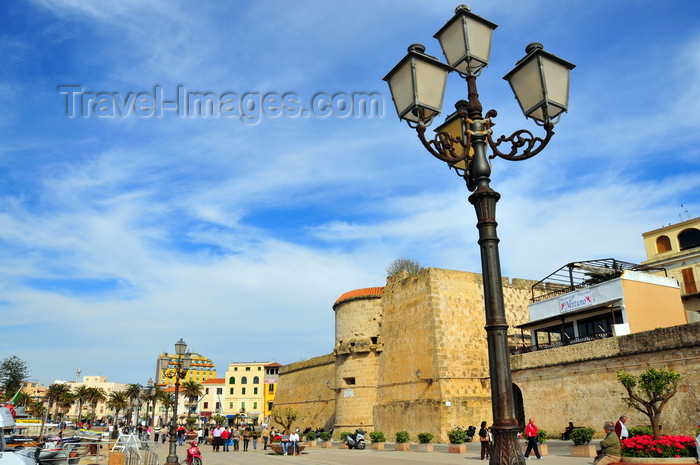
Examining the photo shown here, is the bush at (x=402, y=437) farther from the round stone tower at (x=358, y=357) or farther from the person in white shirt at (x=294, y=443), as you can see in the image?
the round stone tower at (x=358, y=357)

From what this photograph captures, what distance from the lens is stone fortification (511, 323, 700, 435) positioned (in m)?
15.6

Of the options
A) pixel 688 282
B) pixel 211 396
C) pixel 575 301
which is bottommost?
pixel 211 396

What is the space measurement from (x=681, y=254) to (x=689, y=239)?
5.48ft

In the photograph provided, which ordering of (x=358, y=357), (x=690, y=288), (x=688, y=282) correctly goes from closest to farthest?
(x=690, y=288) < (x=688, y=282) < (x=358, y=357)

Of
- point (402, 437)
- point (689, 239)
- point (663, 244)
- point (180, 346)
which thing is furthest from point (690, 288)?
point (180, 346)

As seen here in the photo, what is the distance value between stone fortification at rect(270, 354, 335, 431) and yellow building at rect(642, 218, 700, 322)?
883 inches

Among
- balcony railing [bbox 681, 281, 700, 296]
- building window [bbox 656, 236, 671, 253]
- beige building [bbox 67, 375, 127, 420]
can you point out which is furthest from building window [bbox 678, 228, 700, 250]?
beige building [bbox 67, 375, 127, 420]

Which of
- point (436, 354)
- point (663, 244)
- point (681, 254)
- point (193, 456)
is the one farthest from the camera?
point (663, 244)

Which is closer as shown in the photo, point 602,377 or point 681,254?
point 602,377

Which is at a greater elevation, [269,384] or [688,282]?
[688,282]

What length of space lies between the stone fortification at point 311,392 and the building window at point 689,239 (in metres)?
24.2

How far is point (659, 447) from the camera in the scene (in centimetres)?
1100

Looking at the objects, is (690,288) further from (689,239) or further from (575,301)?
(575,301)

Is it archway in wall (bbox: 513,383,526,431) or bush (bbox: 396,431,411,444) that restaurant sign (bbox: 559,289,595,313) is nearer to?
archway in wall (bbox: 513,383,526,431)
